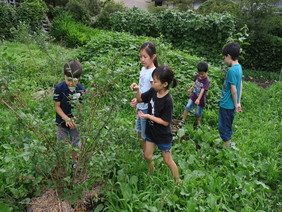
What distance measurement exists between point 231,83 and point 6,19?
39.3 ft

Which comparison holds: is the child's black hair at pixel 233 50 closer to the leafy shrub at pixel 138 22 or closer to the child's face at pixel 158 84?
the child's face at pixel 158 84

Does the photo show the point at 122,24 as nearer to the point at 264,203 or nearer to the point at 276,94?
the point at 276,94

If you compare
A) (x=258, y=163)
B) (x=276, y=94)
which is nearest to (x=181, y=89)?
(x=258, y=163)

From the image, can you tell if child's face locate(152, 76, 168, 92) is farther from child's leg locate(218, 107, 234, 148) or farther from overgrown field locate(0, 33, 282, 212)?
child's leg locate(218, 107, 234, 148)

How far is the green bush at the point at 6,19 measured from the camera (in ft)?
37.6

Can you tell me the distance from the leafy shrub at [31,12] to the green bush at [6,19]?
18.7 inches

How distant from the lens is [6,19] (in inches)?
460

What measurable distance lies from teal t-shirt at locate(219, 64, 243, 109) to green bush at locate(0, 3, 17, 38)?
11.1 meters

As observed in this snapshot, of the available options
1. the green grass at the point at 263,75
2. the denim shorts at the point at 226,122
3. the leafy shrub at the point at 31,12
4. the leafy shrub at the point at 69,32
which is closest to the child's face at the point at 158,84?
the denim shorts at the point at 226,122

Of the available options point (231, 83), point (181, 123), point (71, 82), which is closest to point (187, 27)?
point (181, 123)

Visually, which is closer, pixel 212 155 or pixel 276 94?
pixel 212 155

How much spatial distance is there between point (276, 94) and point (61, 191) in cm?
705

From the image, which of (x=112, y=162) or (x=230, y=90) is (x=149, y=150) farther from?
(x=230, y=90)

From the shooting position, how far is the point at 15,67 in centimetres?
229
